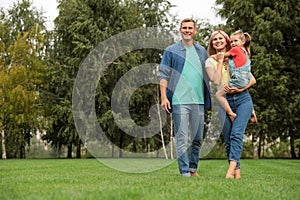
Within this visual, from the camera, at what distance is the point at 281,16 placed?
2517 centimetres

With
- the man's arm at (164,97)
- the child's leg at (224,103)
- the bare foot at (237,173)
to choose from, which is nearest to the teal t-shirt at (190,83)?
the man's arm at (164,97)

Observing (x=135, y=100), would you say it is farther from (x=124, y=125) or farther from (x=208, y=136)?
(x=208, y=136)

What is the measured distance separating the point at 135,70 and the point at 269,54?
6.78 meters

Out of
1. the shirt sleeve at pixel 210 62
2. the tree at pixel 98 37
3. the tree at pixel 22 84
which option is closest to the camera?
the shirt sleeve at pixel 210 62

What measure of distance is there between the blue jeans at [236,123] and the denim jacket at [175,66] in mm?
444

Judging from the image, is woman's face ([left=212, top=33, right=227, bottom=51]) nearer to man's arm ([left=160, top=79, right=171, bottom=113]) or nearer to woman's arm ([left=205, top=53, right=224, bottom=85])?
woman's arm ([left=205, top=53, right=224, bottom=85])

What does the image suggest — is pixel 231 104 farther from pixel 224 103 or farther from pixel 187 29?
pixel 187 29

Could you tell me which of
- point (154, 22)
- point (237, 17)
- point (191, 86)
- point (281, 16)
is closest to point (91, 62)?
point (154, 22)

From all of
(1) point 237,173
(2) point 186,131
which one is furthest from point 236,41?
(1) point 237,173

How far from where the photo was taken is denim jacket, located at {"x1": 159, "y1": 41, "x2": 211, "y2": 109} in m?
6.32

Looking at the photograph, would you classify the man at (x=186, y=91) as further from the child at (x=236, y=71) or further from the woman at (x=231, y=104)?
the child at (x=236, y=71)

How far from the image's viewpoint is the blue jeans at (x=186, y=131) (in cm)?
614

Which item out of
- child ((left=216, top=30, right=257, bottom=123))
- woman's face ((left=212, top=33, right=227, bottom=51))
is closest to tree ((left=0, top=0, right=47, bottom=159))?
woman's face ((left=212, top=33, right=227, bottom=51))

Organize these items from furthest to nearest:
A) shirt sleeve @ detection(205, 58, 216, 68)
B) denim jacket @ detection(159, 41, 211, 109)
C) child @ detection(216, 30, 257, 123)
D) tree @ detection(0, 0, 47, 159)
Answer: tree @ detection(0, 0, 47, 159), denim jacket @ detection(159, 41, 211, 109), shirt sleeve @ detection(205, 58, 216, 68), child @ detection(216, 30, 257, 123)
